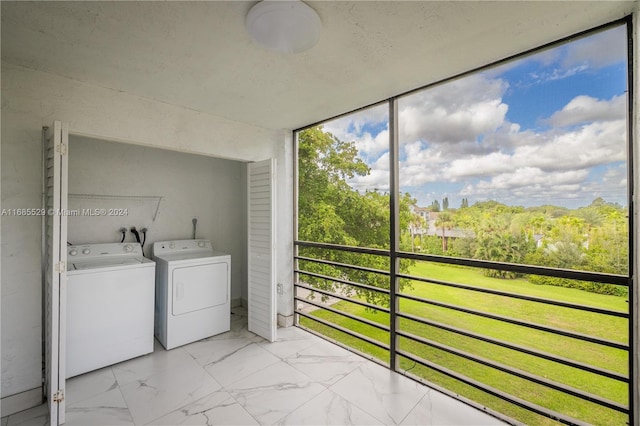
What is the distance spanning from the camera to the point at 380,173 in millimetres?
3092

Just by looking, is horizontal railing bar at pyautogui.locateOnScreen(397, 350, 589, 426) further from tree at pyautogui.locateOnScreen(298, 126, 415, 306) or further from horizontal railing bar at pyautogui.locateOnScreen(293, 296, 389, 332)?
tree at pyautogui.locateOnScreen(298, 126, 415, 306)

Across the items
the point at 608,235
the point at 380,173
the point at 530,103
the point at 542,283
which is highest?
the point at 530,103

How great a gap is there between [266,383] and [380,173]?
2.26 metres

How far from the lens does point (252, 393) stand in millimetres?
2158

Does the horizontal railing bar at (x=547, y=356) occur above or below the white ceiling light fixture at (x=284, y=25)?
below

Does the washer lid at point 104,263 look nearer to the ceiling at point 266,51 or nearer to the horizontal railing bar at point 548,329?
the ceiling at point 266,51

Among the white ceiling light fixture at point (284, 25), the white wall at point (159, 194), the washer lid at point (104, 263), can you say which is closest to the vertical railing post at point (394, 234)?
the white ceiling light fixture at point (284, 25)

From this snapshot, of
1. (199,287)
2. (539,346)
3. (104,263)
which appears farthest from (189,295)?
(539,346)

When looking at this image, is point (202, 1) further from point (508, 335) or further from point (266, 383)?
point (508, 335)

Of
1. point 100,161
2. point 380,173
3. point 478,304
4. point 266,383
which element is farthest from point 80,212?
point 478,304

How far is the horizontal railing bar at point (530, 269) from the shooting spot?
1.54 m

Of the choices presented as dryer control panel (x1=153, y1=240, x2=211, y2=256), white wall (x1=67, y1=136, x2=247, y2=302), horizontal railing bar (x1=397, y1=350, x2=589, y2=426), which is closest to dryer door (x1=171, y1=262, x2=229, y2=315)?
dryer control panel (x1=153, y1=240, x2=211, y2=256)

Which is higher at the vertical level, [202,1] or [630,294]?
[202,1]

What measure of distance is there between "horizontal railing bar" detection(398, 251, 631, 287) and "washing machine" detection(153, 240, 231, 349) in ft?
6.81
